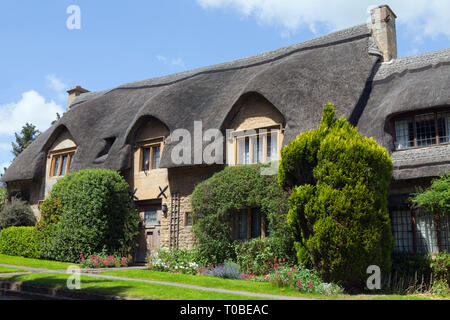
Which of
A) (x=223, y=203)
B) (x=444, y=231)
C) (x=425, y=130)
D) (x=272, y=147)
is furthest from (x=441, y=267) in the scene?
(x=223, y=203)

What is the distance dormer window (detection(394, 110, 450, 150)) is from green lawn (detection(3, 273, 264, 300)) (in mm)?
7698

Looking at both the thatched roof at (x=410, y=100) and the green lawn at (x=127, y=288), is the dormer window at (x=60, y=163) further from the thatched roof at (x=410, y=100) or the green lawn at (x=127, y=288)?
the thatched roof at (x=410, y=100)

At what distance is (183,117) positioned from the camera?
660 inches

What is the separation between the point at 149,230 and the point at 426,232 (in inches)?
404

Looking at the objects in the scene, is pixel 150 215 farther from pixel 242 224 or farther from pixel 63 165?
pixel 63 165

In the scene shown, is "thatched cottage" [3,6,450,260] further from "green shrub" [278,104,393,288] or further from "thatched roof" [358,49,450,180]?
"green shrub" [278,104,393,288]

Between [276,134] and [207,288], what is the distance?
676 cm

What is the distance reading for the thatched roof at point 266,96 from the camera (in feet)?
45.3

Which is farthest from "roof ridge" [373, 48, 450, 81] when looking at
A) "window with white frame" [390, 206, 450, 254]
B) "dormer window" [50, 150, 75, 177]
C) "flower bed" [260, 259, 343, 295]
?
"dormer window" [50, 150, 75, 177]

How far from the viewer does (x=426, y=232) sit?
1211cm

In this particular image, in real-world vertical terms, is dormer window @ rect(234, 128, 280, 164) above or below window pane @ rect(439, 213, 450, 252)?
above

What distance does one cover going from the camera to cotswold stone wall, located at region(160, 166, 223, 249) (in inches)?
621

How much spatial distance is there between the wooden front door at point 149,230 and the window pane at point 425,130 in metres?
9.81
